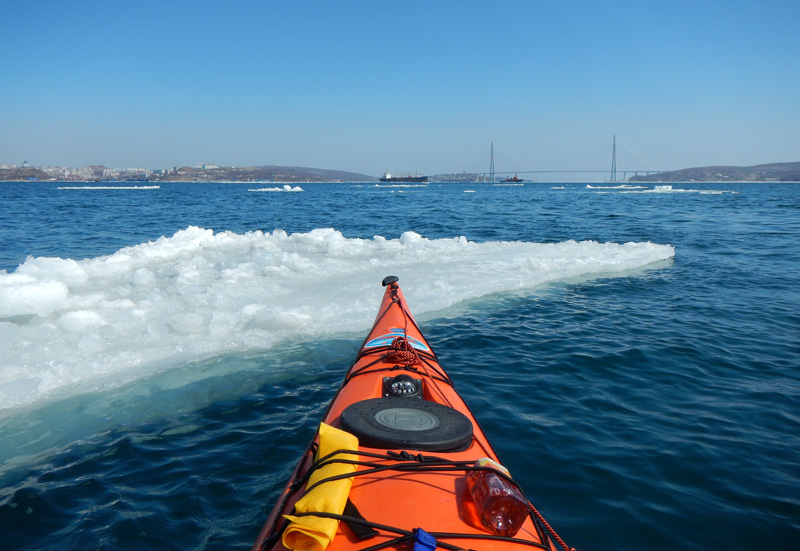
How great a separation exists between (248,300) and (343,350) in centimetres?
198

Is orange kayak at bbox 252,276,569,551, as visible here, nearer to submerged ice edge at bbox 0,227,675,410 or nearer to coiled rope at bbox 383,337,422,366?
coiled rope at bbox 383,337,422,366

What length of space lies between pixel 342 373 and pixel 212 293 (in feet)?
9.54

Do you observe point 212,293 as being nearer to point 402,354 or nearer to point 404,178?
point 402,354

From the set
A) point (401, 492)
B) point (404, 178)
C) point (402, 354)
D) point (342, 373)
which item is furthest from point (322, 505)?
point (404, 178)

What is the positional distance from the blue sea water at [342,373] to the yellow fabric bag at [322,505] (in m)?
1.12

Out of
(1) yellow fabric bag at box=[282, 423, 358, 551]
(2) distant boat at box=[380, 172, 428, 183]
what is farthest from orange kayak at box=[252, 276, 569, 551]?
(2) distant boat at box=[380, 172, 428, 183]

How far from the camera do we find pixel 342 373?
187 inches

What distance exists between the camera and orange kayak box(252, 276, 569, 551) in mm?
1704

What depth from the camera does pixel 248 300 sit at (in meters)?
6.61

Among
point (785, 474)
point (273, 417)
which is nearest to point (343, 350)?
point (273, 417)

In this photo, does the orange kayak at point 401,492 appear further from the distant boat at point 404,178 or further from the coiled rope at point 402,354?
the distant boat at point 404,178

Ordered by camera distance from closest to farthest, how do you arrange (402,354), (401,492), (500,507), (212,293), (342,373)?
1. (500,507)
2. (401,492)
3. (402,354)
4. (342,373)
5. (212,293)

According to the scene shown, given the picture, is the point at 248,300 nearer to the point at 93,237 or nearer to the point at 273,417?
the point at 273,417

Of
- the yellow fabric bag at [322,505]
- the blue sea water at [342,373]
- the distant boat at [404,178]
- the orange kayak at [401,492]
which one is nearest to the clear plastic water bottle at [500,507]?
the orange kayak at [401,492]
